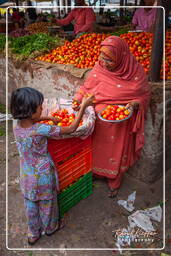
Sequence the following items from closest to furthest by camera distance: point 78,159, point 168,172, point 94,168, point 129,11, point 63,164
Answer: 1. point 63,164
2. point 78,159
3. point 94,168
4. point 168,172
5. point 129,11

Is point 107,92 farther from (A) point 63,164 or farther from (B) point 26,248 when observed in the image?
(B) point 26,248

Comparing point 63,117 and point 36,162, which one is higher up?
point 63,117

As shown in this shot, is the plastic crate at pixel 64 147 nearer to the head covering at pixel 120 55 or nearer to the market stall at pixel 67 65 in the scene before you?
the head covering at pixel 120 55

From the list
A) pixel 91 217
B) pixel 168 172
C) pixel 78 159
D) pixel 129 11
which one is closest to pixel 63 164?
pixel 78 159

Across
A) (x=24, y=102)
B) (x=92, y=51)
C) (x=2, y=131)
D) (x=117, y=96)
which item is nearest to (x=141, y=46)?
(x=92, y=51)

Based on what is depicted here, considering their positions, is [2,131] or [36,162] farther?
[2,131]

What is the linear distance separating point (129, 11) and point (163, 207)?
16566 millimetres

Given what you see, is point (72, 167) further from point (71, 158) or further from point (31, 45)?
point (31, 45)

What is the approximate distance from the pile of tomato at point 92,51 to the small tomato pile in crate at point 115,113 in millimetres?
1238

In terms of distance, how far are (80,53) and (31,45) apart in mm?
A: 1738

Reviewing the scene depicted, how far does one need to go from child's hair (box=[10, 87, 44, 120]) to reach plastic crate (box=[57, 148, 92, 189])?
90 cm

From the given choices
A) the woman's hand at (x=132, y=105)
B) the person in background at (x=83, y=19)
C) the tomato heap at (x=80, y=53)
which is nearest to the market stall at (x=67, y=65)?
the tomato heap at (x=80, y=53)

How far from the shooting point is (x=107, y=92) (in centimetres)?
292

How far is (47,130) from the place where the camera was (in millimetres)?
2127
